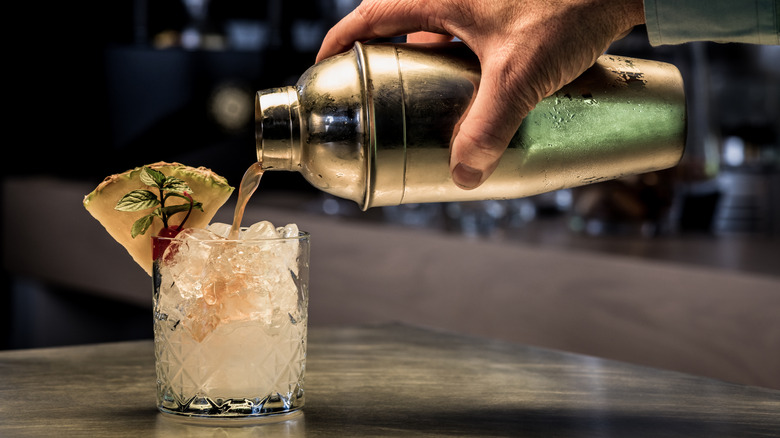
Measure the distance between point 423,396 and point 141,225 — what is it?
298mm

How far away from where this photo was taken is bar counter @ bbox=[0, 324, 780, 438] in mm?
809

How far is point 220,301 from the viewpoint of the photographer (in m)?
0.84

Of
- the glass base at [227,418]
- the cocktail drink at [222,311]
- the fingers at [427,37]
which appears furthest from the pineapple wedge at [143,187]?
the fingers at [427,37]

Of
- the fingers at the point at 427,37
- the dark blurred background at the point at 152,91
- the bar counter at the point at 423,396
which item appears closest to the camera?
the bar counter at the point at 423,396

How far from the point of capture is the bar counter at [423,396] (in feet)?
2.65

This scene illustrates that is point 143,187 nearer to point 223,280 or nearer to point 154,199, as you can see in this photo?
point 154,199

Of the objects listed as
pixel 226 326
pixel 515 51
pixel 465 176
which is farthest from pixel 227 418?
pixel 515 51

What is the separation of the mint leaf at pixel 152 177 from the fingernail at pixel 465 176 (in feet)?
0.83

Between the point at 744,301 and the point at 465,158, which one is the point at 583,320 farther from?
the point at 465,158

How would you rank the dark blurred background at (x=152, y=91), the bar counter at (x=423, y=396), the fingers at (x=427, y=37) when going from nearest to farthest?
the bar counter at (x=423, y=396)
the fingers at (x=427, y=37)
the dark blurred background at (x=152, y=91)

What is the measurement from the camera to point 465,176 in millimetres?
853

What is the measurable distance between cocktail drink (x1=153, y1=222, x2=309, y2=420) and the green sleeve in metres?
0.37

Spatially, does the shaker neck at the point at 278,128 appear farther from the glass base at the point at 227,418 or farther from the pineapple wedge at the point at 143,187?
the glass base at the point at 227,418

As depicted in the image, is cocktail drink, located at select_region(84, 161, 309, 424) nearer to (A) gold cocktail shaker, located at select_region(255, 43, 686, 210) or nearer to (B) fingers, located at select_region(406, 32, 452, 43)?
(A) gold cocktail shaker, located at select_region(255, 43, 686, 210)
